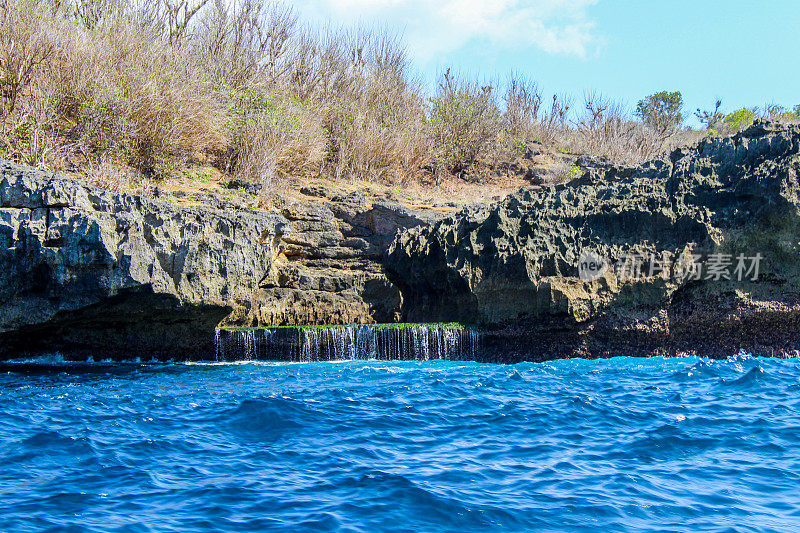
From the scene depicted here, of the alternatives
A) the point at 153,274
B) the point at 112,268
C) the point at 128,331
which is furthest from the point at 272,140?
the point at 112,268

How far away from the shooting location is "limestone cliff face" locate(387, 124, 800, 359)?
10500 millimetres

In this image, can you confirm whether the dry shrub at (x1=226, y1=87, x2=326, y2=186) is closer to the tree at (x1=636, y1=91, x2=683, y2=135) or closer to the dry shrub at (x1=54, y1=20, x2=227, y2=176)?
the dry shrub at (x1=54, y1=20, x2=227, y2=176)

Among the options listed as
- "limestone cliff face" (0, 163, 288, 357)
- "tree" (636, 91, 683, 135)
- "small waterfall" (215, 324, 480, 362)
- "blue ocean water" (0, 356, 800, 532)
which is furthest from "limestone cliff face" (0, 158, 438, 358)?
"tree" (636, 91, 683, 135)

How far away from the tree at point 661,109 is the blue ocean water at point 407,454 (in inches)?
995

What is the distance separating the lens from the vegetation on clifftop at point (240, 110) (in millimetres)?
13938

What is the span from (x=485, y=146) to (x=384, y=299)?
11.4m

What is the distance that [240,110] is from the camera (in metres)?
17.6

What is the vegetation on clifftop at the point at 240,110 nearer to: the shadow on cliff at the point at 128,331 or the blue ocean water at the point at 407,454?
the shadow on cliff at the point at 128,331

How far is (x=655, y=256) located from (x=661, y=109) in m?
25.6

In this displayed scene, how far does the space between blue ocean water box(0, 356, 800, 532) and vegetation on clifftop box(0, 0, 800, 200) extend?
293 inches

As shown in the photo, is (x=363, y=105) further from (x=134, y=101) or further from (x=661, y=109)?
(x=661, y=109)

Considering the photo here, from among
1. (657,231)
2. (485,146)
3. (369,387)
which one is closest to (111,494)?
(369,387)

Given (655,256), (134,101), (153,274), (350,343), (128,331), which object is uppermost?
(134,101)

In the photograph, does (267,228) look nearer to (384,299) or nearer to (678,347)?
(384,299)
